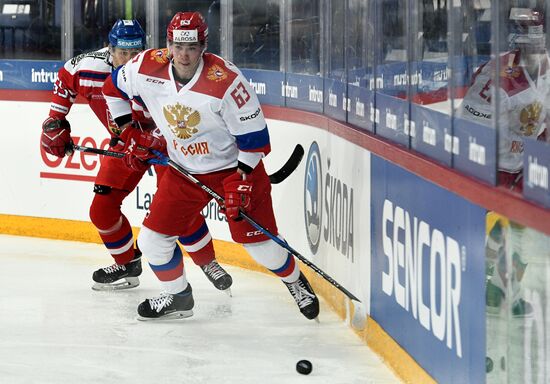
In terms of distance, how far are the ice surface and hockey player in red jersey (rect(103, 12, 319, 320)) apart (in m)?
0.19

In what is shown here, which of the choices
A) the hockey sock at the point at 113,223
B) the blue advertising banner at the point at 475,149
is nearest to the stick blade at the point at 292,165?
the hockey sock at the point at 113,223

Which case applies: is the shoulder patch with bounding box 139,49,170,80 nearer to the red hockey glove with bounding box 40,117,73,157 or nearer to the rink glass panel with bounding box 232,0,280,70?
the red hockey glove with bounding box 40,117,73,157

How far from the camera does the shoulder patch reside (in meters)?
4.94

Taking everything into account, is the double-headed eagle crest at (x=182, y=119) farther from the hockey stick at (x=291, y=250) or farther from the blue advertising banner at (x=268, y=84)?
the blue advertising banner at (x=268, y=84)

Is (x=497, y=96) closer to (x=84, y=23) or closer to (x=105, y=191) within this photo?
(x=105, y=191)

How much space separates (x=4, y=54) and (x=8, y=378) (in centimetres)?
382

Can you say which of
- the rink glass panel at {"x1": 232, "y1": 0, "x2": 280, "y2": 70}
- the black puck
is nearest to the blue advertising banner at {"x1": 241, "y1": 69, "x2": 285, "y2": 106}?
Answer: the rink glass panel at {"x1": 232, "y1": 0, "x2": 280, "y2": 70}

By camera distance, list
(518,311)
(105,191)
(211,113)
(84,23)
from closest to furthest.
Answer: (518,311) → (211,113) → (105,191) → (84,23)

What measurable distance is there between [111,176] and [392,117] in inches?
66.3

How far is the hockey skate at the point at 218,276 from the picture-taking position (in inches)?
228

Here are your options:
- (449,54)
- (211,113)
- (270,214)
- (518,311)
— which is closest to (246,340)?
(270,214)

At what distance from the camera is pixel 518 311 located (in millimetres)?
3158

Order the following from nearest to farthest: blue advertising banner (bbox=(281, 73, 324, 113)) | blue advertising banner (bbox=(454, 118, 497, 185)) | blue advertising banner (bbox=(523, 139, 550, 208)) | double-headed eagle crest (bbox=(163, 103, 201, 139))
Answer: blue advertising banner (bbox=(523, 139, 550, 208)) → blue advertising banner (bbox=(454, 118, 497, 185)) → double-headed eagle crest (bbox=(163, 103, 201, 139)) → blue advertising banner (bbox=(281, 73, 324, 113))

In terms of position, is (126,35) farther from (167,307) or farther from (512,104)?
(512,104)
